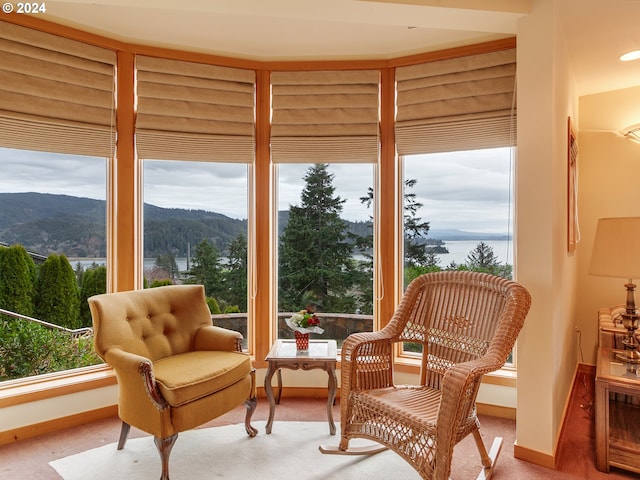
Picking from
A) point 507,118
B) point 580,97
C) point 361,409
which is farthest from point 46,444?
point 580,97

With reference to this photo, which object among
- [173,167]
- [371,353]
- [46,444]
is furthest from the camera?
[173,167]

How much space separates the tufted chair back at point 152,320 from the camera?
90.0 inches

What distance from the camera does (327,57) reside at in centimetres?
322

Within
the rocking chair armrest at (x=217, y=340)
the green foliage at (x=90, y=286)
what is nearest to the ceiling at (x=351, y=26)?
the green foliage at (x=90, y=286)

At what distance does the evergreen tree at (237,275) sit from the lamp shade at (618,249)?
236 cm

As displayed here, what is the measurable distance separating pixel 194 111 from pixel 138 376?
6.50 ft

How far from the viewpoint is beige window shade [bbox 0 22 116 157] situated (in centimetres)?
259

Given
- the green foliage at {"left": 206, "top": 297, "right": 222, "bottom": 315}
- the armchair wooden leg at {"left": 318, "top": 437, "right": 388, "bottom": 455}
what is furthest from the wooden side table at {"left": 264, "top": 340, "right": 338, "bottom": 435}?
the green foliage at {"left": 206, "top": 297, "right": 222, "bottom": 315}

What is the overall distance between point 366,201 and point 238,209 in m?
1.04

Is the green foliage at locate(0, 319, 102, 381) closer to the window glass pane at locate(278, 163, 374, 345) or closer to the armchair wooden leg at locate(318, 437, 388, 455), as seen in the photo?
the window glass pane at locate(278, 163, 374, 345)

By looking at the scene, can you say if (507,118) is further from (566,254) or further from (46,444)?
(46,444)

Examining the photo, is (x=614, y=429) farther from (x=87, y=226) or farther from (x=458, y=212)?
(x=87, y=226)

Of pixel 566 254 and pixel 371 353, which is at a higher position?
pixel 566 254

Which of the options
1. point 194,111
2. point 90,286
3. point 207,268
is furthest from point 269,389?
point 194,111
